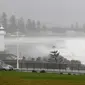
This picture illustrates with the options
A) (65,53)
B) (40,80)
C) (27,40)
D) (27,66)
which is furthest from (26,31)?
(40,80)

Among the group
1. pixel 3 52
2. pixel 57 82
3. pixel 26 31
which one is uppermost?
pixel 26 31

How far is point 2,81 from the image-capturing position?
69.3 feet

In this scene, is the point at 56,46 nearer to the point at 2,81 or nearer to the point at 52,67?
the point at 52,67

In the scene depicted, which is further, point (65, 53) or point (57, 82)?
point (65, 53)

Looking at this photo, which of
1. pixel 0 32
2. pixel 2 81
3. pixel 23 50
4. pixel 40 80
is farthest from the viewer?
pixel 23 50

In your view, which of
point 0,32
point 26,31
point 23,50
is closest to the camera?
point 0,32

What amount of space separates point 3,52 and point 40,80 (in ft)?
64.0

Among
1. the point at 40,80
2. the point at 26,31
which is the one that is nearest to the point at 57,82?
the point at 40,80

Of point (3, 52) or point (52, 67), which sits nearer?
point (52, 67)

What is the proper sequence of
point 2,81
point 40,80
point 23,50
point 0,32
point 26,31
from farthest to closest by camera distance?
point 26,31
point 23,50
point 0,32
point 40,80
point 2,81

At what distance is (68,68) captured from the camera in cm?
3241

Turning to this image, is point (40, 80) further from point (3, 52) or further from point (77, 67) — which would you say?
point (3, 52)

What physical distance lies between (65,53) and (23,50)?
6.25 meters

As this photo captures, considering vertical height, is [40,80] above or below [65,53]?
below
